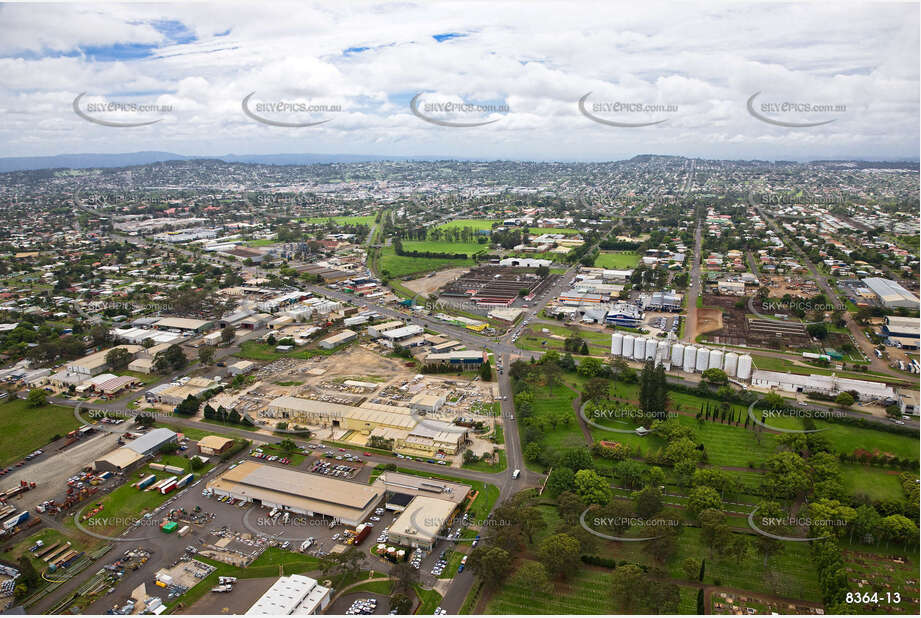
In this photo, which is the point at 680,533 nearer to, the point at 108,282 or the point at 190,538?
the point at 190,538

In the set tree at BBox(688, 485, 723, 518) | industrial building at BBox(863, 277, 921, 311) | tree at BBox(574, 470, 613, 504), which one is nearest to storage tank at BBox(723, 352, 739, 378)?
tree at BBox(688, 485, 723, 518)

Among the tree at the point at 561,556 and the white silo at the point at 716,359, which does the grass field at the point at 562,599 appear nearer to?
the tree at the point at 561,556

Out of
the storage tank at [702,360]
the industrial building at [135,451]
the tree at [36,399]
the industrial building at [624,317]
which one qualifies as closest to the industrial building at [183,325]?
the tree at [36,399]

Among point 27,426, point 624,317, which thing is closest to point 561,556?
point 624,317

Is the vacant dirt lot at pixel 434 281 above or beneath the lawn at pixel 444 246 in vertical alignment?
beneath

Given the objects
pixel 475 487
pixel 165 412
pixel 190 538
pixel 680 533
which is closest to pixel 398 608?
pixel 475 487

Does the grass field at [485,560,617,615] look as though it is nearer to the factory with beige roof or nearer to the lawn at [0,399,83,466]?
the factory with beige roof
